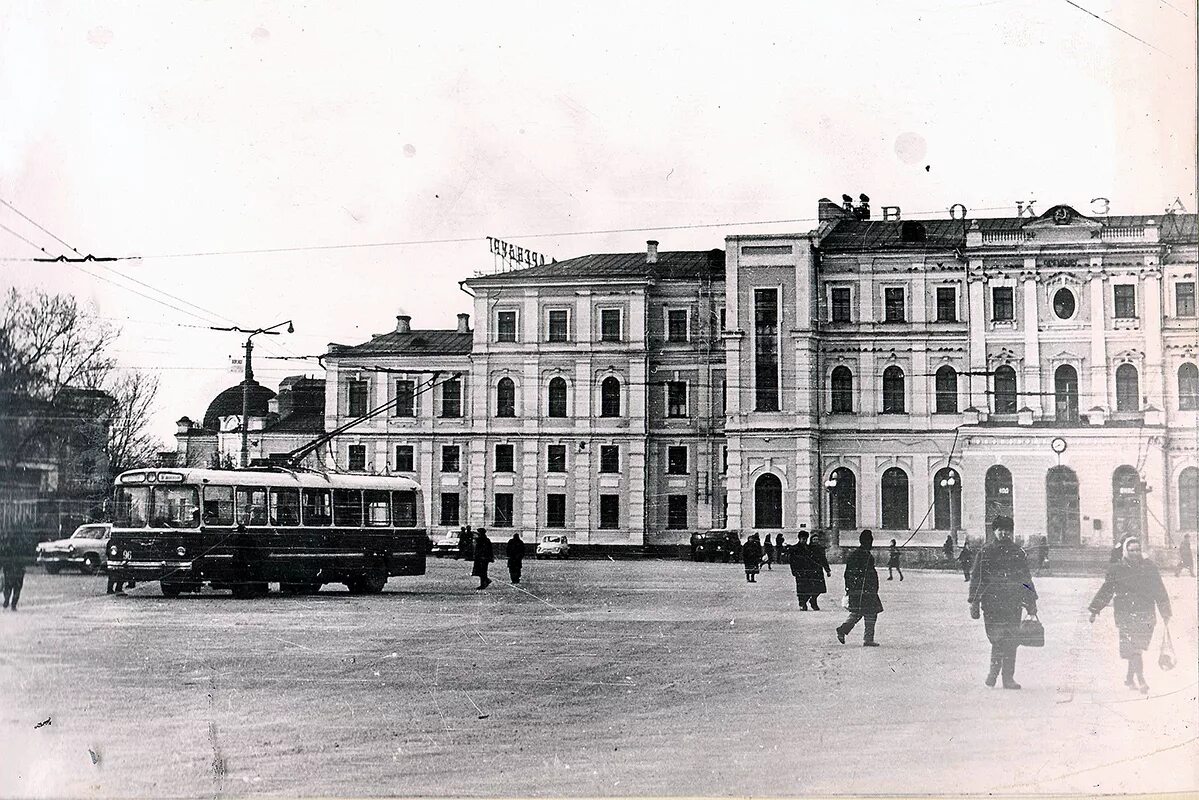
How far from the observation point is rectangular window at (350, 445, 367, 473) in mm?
8492

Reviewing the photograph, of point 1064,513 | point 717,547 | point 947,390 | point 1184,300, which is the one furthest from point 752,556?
point 1184,300

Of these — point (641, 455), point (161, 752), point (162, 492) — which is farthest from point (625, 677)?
point (162, 492)

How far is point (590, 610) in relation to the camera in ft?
27.7

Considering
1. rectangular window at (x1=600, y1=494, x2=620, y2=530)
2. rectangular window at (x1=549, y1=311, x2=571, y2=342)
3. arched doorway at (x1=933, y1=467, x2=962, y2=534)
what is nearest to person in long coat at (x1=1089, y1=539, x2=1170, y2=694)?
arched doorway at (x1=933, y1=467, x2=962, y2=534)

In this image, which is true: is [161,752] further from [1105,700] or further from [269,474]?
[1105,700]

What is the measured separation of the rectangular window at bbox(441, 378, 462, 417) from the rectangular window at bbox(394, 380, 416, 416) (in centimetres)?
22

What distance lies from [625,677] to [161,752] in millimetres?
2707

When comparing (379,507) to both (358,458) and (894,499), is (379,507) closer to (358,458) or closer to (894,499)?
(358,458)

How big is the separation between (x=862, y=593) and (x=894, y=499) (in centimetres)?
67

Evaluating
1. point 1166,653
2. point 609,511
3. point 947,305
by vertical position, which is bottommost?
point 1166,653

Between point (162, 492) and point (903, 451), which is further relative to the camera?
point (162, 492)

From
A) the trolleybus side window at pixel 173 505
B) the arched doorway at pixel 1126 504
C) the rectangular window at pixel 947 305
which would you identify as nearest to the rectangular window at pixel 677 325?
the rectangular window at pixel 947 305

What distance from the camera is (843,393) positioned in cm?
809

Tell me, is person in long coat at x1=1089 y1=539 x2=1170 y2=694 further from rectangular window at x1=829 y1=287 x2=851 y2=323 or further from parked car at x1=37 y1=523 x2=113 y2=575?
parked car at x1=37 y1=523 x2=113 y2=575
